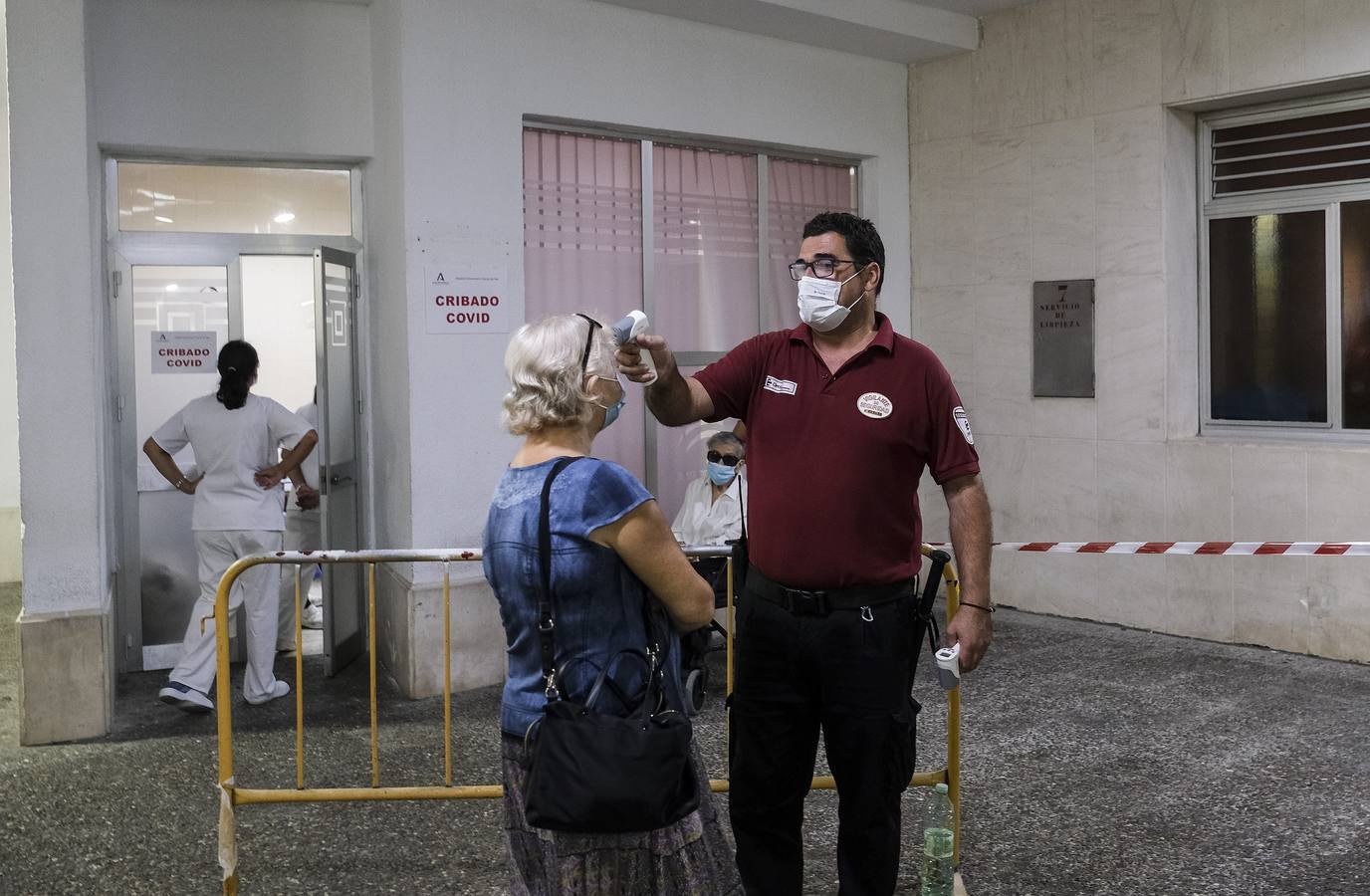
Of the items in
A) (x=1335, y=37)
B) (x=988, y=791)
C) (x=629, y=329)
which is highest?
(x=1335, y=37)

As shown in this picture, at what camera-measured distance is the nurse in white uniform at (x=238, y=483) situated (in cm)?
606

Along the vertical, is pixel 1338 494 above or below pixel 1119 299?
below

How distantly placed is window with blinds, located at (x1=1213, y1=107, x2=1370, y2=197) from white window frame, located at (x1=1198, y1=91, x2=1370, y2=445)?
0.03 meters

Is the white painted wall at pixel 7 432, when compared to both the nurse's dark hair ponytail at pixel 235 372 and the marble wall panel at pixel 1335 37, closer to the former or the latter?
the nurse's dark hair ponytail at pixel 235 372

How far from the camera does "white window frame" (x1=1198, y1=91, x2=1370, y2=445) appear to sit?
6.77 metres

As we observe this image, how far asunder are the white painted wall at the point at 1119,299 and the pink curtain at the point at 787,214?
735 millimetres

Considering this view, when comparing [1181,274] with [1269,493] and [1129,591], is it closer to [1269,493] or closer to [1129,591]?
[1269,493]

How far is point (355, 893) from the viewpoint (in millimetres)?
3930

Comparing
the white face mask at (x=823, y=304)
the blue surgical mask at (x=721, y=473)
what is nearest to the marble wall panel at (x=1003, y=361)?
the blue surgical mask at (x=721, y=473)

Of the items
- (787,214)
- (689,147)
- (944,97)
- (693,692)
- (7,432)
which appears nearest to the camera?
(693,692)

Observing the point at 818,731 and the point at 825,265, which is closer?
the point at 818,731

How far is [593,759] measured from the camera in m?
2.25

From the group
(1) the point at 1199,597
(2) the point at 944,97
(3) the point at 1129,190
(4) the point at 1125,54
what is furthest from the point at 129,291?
(1) the point at 1199,597

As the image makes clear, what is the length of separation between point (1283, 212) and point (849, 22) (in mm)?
2677
